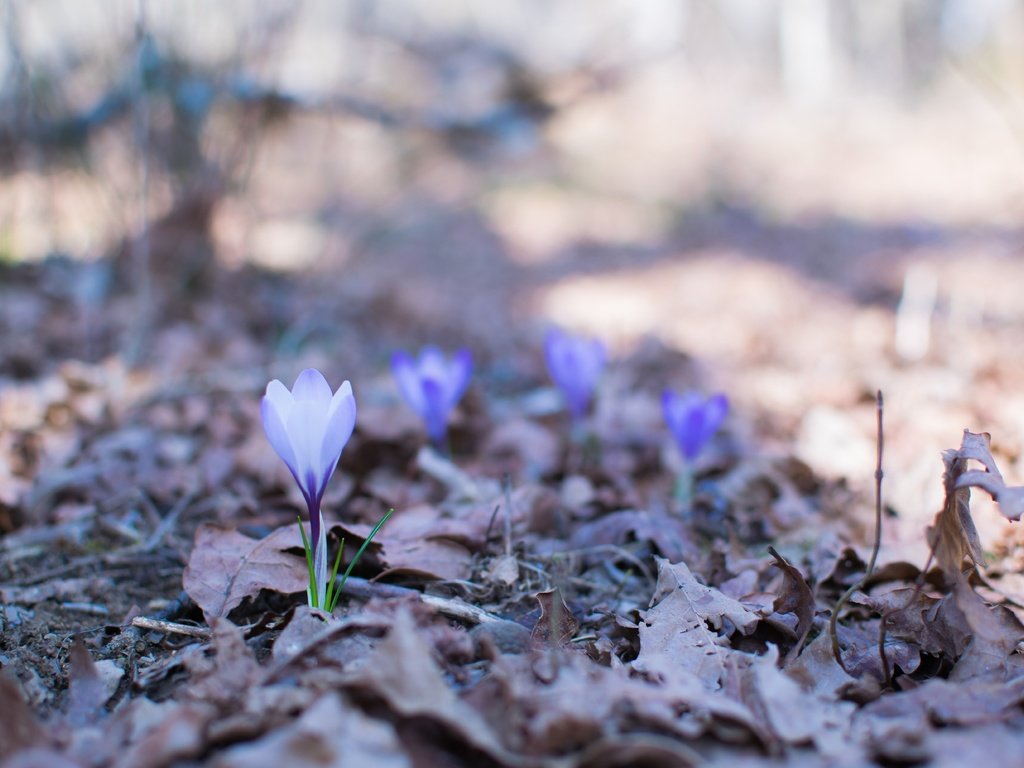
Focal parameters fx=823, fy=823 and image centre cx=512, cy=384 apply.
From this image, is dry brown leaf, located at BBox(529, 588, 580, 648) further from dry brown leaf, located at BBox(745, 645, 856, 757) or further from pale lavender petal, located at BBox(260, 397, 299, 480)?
pale lavender petal, located at BBox(260, 397, 299, 480)

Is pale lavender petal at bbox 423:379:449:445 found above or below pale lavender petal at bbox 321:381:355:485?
below

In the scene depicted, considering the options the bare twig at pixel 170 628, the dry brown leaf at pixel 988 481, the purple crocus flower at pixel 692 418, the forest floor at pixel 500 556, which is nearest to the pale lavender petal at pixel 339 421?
the forest floor at pixel 500 556

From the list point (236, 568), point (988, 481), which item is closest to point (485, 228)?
point (236, 568)

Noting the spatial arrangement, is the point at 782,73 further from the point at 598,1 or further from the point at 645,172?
the point at 645,172

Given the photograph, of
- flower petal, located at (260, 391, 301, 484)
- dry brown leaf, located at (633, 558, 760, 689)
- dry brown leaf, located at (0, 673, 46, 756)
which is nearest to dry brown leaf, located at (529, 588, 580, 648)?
dry brown leaf, located at (633, 558, 760, 689)

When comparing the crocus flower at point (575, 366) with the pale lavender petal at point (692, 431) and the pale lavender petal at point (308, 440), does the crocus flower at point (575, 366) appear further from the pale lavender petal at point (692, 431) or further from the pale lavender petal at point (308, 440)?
the pale lavender petal at point (308, 440)

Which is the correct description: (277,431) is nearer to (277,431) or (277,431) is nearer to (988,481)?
(277,431)

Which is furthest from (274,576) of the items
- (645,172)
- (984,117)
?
(984,117)
